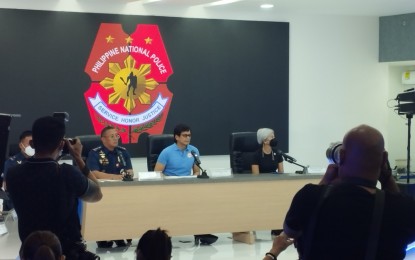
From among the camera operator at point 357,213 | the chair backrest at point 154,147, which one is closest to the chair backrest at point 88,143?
the chair backrest at point 154,147

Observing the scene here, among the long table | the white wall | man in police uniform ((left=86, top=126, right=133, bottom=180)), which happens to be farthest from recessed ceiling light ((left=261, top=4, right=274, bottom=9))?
man in police uniform ((left=86, top=126, right=133, bottom=180))

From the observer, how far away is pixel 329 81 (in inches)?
365

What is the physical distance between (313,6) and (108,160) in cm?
348

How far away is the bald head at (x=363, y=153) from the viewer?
2.19m

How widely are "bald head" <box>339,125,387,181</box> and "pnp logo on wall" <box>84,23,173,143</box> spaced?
6.10m

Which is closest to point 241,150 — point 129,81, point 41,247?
point 129,81

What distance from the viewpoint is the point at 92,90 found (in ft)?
26.3

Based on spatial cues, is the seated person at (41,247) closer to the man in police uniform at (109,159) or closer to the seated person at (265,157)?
the man in police uniform at (109,159)

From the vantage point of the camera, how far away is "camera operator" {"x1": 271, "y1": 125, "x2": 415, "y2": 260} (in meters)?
2.18

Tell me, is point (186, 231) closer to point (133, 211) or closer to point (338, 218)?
point (133, 211)

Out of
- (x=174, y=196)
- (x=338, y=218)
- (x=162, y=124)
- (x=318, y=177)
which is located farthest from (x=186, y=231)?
(x=338, y=218)

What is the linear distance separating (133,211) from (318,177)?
194cm

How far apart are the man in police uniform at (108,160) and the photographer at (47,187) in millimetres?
3498

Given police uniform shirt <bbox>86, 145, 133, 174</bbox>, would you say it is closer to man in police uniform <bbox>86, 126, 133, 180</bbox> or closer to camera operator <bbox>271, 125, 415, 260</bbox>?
man in police uniform <bbox>86, 126, 133, 180</bbox>
